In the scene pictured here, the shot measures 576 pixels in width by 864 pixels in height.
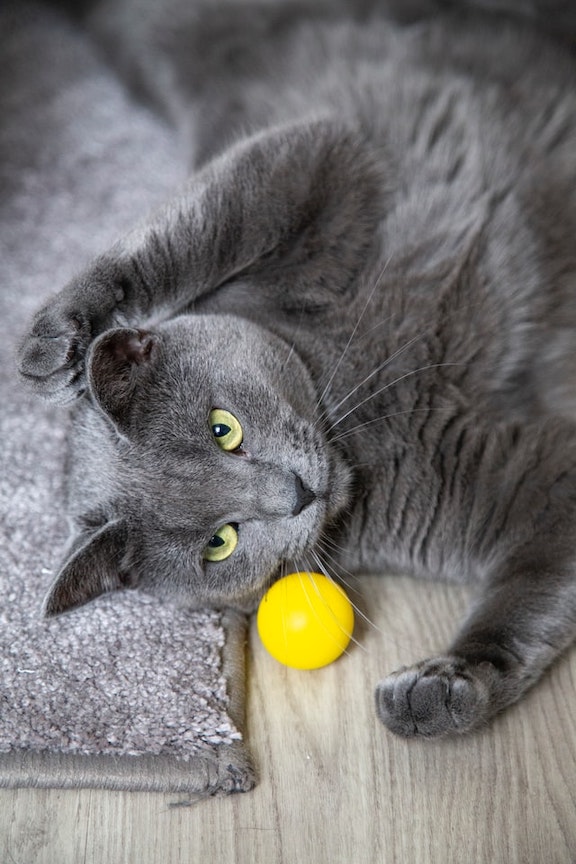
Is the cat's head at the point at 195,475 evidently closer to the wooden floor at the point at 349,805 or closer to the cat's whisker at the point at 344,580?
the cat's whisker at the point at 344,580

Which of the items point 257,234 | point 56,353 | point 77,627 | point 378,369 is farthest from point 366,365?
point 77,627

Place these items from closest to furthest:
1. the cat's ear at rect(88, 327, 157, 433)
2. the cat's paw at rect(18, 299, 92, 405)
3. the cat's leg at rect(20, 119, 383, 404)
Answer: the cat's ear at rect(88, 327, 157, 433) < the cat's paw at rect(18, 299, 92, 405) < the cat's leg at rect(20, 119, 383, 404)

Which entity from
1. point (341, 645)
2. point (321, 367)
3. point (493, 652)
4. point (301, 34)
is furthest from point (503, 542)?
point (301, 34)

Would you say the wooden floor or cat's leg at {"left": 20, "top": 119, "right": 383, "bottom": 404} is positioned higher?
cat's leg at {"left": 20, "top": 119, "right": 383, "bottom": 404}

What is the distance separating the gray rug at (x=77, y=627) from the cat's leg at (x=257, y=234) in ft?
0.78

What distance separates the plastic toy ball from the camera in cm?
128

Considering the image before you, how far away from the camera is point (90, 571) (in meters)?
1.25

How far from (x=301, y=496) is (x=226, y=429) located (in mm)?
155

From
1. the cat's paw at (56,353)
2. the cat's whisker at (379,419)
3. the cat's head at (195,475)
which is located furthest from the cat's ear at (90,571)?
the cat's whisker at (379,419)

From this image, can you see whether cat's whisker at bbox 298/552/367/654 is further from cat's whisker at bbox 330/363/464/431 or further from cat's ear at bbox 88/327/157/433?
cat's ear at bbox 88/327/157/433

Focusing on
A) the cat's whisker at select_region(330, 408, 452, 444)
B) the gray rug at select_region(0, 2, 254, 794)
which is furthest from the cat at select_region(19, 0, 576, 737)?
the gray rug at select_region(0, 2, 254, 794)

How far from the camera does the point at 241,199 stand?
57.7 inches

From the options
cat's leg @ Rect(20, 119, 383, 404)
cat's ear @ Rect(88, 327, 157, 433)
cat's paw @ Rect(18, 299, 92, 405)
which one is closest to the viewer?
cat's ear @ Rect(88, 327, 157, 433)

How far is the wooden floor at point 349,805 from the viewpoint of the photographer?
1.17 meters
